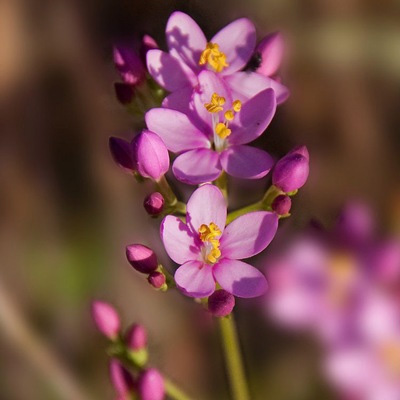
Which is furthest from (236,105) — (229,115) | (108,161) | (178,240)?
(108,161)

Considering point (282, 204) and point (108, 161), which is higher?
point (282, 204)

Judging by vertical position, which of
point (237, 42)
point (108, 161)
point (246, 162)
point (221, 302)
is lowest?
point (108, 161)

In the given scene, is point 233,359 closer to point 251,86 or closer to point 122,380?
point 122,380

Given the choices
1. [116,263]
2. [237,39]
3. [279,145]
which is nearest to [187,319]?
[116,263]

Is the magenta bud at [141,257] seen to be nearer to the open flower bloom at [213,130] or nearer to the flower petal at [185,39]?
the open flower bloom at [213,130]

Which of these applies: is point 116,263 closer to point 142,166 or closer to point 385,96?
point 385,96
